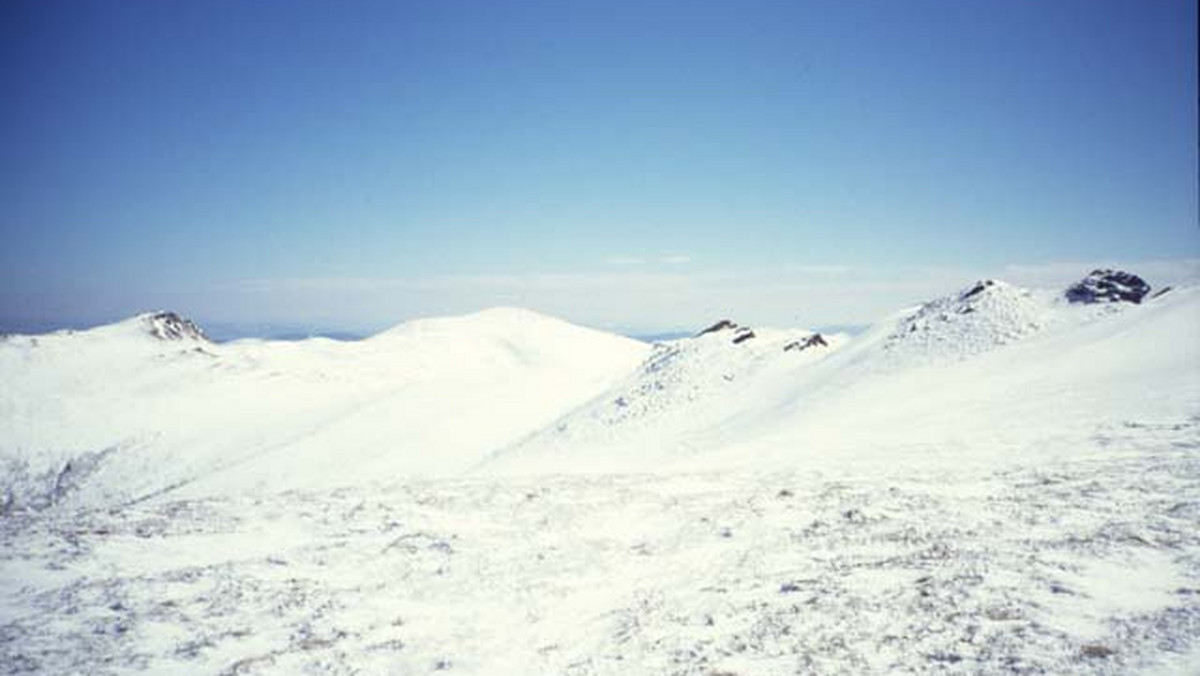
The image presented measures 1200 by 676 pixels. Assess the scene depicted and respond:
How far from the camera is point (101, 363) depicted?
98.4 m

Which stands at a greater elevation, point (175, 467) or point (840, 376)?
point (840, 376)

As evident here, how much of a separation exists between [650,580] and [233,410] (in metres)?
80.9

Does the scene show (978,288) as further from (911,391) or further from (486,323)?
(486,323)

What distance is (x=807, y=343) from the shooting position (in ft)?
172

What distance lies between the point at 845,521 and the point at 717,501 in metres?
3.26

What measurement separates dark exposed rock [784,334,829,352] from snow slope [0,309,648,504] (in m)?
21.4

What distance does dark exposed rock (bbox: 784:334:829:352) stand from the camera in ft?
170

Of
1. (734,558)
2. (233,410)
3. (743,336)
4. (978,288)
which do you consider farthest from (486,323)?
(734,558)

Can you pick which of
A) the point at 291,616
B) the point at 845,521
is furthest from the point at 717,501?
the point at 291,616

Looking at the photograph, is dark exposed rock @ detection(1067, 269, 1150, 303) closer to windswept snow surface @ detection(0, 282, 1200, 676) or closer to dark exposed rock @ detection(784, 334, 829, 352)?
windswept snow surface @ detection(0, 282, 1200, 676)

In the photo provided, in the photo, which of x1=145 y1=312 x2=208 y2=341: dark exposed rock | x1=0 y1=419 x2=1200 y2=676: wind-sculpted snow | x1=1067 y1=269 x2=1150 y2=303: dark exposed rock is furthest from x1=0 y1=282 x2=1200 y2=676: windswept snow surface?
x1=145 y1=312 x2=208 y2=341: dark exposed rock

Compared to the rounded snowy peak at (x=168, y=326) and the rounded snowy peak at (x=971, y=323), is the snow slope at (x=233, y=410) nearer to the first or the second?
the rounded snowy peak at (x=168, y=326)

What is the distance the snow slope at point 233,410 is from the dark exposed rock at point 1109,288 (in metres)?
40.8

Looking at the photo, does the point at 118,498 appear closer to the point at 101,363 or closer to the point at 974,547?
the point at 101,363
